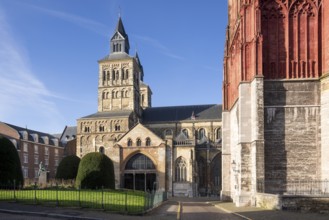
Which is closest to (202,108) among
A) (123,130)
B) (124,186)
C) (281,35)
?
(123,130)

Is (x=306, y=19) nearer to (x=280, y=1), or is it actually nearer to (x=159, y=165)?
(x=280, y=1)

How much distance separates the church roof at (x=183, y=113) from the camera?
243 feet

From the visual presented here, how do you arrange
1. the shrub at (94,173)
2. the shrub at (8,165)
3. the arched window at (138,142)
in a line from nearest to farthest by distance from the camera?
the shrub at (8,165)
the shrub at (94,173)
the arched window at (138,142)

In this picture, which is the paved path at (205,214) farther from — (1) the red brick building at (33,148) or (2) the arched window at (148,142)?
(1) the red brick building at (33,148)

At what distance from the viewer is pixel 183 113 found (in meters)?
76.2

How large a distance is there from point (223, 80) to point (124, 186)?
90.3ft

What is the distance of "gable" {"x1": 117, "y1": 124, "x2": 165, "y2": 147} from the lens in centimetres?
6069

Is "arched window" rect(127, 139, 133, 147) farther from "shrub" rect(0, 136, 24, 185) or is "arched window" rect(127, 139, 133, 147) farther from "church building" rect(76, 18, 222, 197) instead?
"shrub" rect(0, 136, 24, 185)

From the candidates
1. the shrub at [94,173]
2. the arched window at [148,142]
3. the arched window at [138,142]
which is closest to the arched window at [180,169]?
the arched window at [148,142]

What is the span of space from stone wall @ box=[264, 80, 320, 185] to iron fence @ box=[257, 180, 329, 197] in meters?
0.32

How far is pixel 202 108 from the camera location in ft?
250

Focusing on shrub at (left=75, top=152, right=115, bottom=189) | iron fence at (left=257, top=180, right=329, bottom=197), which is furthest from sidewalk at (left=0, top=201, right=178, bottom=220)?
shrub at (left=75, top=152, right=115, bottom=189)

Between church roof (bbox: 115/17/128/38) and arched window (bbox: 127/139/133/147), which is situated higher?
church roof (bbox: 115/17/128/38)

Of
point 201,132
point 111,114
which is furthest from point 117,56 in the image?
point 201,132
